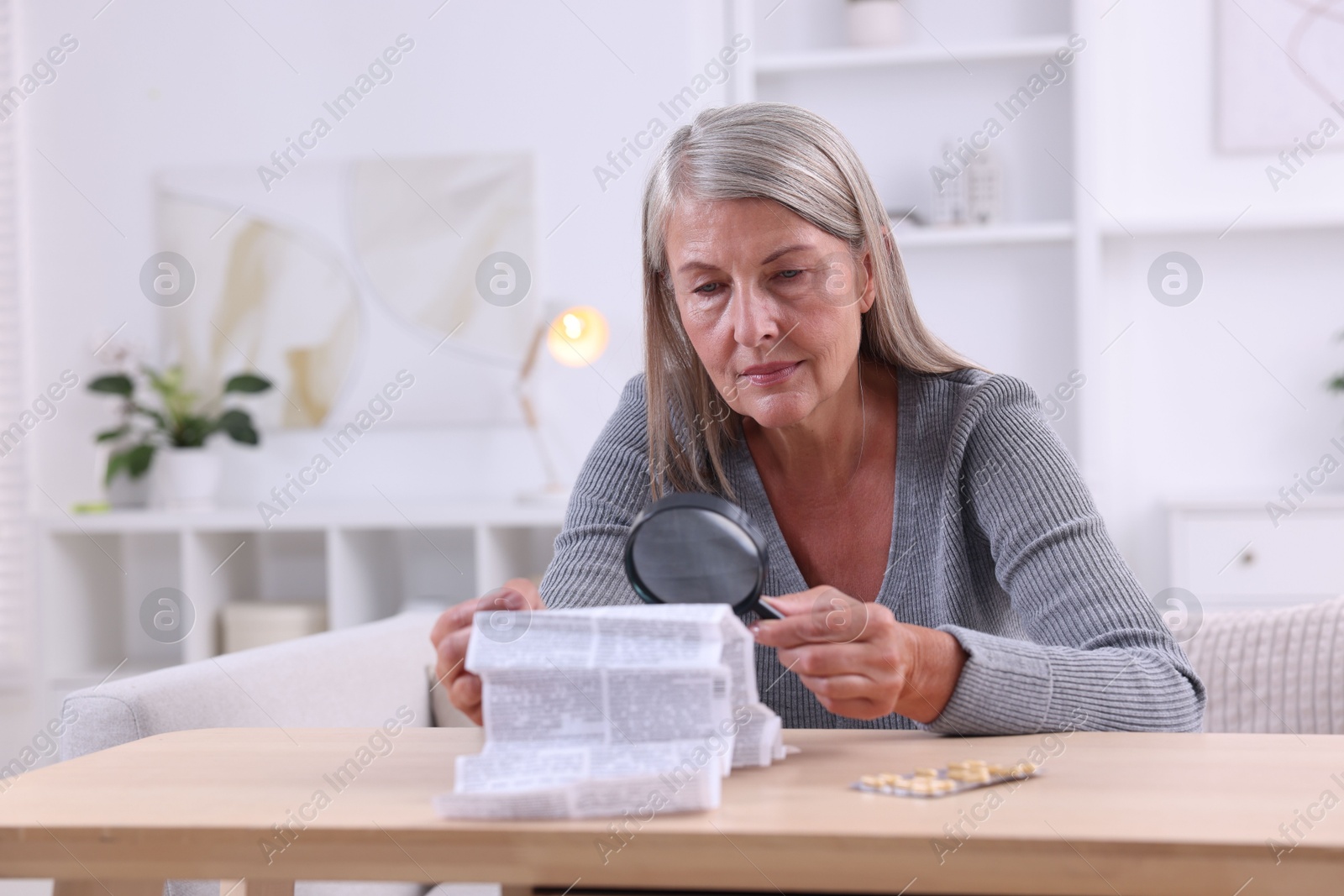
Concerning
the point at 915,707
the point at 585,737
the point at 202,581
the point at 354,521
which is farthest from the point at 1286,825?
the point at 202,581

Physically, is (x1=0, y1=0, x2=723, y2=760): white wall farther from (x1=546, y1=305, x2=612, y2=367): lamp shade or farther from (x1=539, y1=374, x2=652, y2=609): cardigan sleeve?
(x1=539, y1=374, x2=652, y2=609): cardigan sleeve

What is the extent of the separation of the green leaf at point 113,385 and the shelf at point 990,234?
2.26 m

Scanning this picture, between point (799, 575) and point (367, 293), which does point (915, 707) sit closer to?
point (799, 575)

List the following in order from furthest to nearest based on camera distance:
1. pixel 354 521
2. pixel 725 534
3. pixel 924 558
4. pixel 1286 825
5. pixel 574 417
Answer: pixel 574 417
pixel 354 521
pixel 924 558
pixel 725 534
pixel 1286 825

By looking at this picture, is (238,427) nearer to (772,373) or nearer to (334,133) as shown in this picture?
(334,133)

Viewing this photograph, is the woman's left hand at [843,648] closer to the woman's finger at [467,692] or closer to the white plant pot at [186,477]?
the woman's finger at [467,692]

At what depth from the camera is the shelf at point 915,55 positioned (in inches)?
138

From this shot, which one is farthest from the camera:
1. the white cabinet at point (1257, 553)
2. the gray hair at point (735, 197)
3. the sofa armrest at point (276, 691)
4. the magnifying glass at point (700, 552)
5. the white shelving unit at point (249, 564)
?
the white shelving unit at point (249, 564)

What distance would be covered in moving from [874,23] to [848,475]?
2489mm

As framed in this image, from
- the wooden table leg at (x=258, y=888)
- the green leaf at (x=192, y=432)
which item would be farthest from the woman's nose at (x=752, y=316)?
the green leaf at (x=192, y=432)

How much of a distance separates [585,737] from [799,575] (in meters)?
0.65

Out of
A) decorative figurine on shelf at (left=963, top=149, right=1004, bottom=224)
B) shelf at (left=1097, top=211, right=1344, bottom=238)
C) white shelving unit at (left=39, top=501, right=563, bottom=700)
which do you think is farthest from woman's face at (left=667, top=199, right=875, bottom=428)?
shelf at (left=1097, top=211, right=1344, bottom=238)

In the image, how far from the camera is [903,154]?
3.71 meters

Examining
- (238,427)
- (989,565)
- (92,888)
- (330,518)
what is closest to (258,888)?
(92,888)
